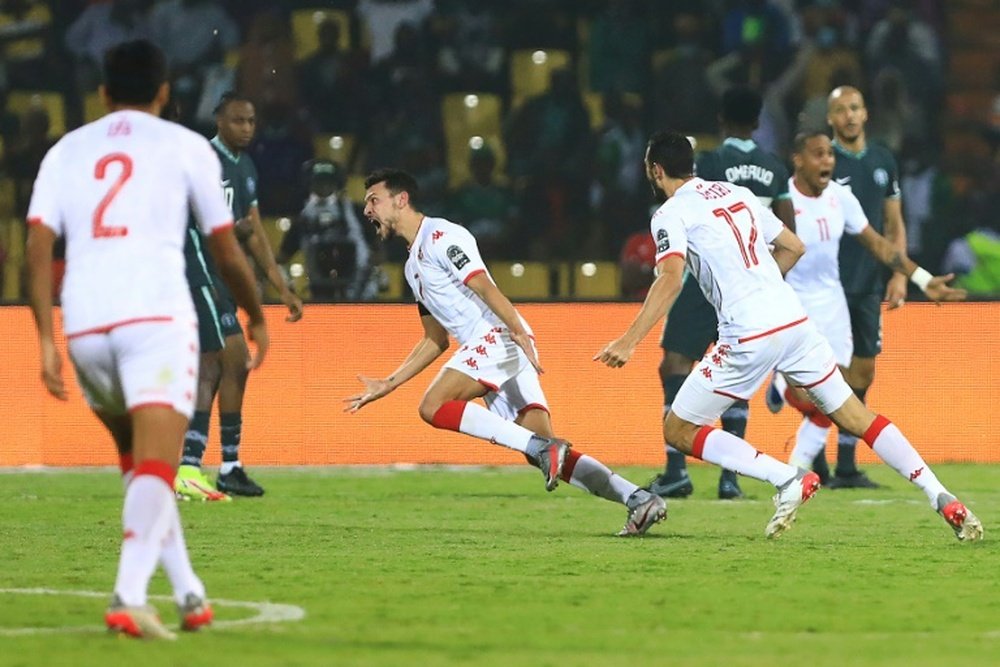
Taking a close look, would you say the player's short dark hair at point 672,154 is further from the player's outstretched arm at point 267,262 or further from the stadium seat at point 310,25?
the stadium seat at point 310,25

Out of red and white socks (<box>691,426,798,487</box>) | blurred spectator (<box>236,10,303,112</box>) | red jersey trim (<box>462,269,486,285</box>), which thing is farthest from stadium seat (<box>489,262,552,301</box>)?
red and white socks (<box>691,426,798,487</box>)

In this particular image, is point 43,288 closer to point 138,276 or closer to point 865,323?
point 138,276

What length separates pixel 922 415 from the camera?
48.5 ft

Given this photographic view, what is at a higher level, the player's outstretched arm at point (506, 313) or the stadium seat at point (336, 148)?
the stadium seat at point (336, 148)

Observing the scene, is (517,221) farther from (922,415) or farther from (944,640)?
(944,640)

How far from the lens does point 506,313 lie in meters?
9.75

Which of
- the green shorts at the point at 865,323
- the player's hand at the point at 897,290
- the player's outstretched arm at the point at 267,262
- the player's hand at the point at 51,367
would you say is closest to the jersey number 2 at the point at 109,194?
the player's hand at the point at 51,367

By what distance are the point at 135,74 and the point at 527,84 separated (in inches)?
403

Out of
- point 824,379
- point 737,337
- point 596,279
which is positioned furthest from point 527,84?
point 824,379

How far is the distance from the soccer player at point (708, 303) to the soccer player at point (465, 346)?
70.3 inches

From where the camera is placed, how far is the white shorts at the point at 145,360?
A: 19.5 ft

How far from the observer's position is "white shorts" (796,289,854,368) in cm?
1273

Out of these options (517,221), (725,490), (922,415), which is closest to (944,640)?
(725,490)

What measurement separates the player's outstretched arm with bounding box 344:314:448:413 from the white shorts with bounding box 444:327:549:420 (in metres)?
0.18
